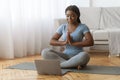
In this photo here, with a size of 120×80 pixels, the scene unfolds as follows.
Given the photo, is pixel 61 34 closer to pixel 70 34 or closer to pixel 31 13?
pixel 70 34

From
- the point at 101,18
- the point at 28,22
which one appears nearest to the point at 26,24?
the point at 28,22

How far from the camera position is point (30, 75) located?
2.72 metres

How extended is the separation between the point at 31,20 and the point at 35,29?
17 cm

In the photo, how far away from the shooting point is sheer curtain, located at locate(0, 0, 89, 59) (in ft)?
12.8

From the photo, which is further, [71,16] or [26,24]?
[26,24]

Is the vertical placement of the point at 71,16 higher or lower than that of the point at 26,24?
higher

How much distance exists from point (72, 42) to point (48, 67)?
0.43 metres

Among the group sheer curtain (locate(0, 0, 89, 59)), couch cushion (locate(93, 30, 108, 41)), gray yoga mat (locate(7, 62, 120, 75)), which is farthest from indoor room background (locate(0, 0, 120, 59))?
couch cushion (locate(93, 30, 108, 41))

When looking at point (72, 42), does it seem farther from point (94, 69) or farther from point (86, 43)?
point (94, 69)

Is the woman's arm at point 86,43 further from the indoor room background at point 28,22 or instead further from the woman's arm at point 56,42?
the indoor room background at point 28,22

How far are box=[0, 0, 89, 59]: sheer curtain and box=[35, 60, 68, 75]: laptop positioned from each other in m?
1.28

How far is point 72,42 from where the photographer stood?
2969 millimetres

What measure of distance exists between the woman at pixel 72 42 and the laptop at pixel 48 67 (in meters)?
0.25

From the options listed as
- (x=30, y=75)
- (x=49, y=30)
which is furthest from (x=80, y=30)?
(x=49, y=30)
